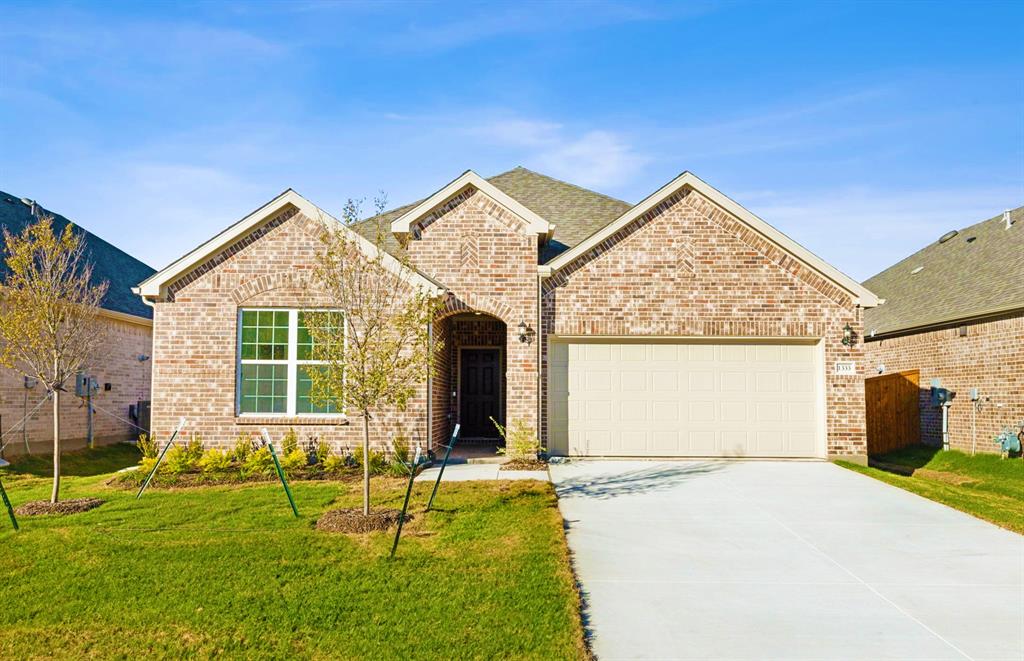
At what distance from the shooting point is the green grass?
560 cm

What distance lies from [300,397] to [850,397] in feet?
34.9

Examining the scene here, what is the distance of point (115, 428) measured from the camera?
2059 centimetres

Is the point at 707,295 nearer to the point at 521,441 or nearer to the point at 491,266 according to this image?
the point at 491,266

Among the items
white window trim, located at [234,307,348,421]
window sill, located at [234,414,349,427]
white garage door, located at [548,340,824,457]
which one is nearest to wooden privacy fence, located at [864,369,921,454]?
white garage door, located at [548,340,824,457]

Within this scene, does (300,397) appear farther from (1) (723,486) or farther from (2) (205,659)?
(2) (205,659)

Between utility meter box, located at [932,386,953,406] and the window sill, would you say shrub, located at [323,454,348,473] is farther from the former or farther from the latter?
utility meter box, located at [932,386,953,406]

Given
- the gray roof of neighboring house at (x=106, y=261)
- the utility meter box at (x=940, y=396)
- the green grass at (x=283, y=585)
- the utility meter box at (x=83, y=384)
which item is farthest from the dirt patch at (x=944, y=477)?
the gray roof of neighboring house at (x=106, y=261)

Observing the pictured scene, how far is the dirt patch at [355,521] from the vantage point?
8.83m

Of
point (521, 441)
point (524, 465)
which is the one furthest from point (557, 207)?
point (524, 465)

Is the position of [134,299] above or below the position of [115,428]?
above

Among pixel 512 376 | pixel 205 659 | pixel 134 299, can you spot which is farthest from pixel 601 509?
pixel 134 299

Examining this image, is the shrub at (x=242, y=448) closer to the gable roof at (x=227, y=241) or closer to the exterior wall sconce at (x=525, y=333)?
the gable roof at (x=227, y=241)

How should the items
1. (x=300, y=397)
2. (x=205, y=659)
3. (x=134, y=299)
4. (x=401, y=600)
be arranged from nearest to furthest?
(x=205, y=659)
(x=401, y=600)
(x=300, y=397)
(x=134, y=299)

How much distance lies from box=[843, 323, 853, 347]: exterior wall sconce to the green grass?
775 centimetres
